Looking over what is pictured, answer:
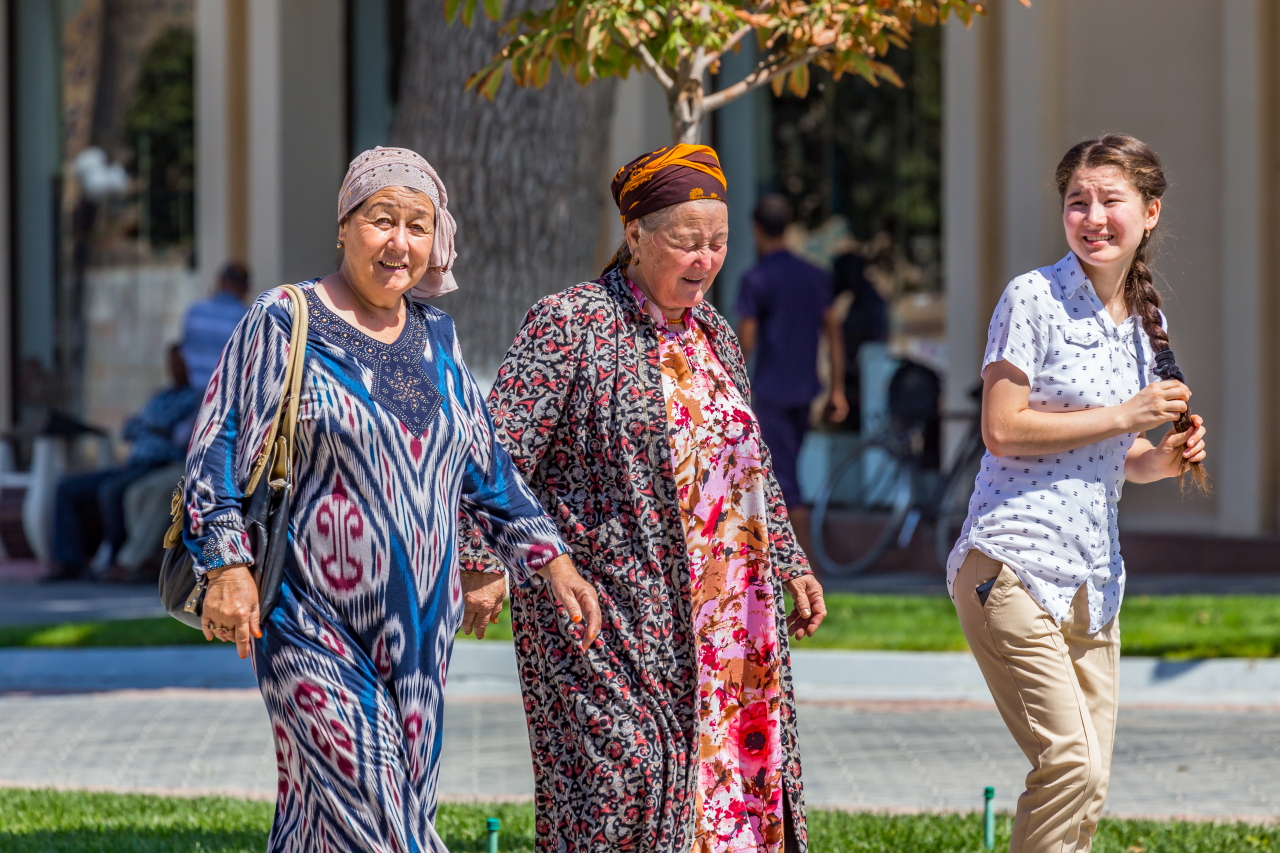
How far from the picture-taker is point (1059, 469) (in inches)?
148

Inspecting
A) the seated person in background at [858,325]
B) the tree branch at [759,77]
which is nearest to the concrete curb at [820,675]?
the tree branch at [759,77]

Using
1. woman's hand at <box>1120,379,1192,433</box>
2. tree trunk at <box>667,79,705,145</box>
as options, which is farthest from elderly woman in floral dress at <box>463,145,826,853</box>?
tree trunk at <box>667,79,705,145</box>

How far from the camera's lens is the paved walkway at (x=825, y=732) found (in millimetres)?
6051

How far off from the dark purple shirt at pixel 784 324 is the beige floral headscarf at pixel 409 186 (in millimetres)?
6755

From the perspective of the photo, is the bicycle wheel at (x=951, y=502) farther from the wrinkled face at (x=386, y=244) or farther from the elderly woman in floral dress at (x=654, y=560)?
the wrinkled face at (x=386, y=244)

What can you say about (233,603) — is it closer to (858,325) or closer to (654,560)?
(654,560)

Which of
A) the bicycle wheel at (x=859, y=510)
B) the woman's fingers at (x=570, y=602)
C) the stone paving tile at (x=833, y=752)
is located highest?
the woman's fingers at (x=570, y=602)

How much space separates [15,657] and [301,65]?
692 cm

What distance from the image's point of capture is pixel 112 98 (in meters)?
16.0

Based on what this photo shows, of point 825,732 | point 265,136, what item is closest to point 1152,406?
point 825,732

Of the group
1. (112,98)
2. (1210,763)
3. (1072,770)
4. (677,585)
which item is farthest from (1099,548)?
(112,98)

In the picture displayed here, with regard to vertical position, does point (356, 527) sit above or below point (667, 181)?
below

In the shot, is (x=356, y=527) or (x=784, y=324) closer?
(x=356, y=527)

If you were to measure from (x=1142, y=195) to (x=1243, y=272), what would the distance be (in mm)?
7290
